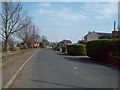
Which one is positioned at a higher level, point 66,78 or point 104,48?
point 104,48

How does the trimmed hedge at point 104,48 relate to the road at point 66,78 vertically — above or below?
above

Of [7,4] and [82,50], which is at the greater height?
[7,4]

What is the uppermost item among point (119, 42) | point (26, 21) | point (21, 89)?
point (26, 21)

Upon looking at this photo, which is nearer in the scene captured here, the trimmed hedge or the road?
the road

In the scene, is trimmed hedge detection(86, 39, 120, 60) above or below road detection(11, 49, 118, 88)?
above

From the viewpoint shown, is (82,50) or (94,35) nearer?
(82,50)

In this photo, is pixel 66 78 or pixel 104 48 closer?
pixel 66 78

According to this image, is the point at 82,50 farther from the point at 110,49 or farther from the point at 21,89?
the point at 21,89

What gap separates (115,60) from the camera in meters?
32.2

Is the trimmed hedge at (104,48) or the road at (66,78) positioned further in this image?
the trimmed hedge at (104,48)

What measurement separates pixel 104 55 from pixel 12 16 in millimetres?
18699

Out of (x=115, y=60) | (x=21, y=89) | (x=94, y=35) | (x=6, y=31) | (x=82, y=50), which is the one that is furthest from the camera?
(x=94, y=35)

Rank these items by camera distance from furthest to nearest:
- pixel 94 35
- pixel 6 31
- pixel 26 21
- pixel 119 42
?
pixel 94 35 → pixel 26 21 → pixel 6 31 → pixel 119 42

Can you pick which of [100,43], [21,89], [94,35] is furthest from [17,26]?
[94,35]
